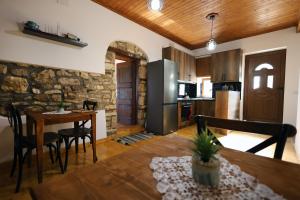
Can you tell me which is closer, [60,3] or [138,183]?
[138,183]

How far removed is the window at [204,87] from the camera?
5520mm

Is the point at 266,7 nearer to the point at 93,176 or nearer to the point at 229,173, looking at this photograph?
the point at 229,173

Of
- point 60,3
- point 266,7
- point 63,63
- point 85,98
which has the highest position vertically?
point 266,7

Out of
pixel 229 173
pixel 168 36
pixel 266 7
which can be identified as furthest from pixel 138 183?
pixel 168 36

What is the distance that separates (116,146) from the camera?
295cm

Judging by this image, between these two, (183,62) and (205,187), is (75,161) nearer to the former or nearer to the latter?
(205,187)

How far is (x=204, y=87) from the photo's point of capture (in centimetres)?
564

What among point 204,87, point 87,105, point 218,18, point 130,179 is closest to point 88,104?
point 87,105

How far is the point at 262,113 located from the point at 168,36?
137 inches

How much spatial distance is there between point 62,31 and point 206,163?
116 inches

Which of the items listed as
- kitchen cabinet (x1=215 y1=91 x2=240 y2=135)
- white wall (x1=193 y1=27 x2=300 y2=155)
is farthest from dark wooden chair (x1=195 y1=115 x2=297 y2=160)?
white wall (x1=193 y1=27 x2=300 y2=155)

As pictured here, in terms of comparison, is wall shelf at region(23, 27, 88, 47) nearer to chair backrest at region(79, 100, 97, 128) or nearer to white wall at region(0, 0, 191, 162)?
white wall at region(0, 0, 191, 162)

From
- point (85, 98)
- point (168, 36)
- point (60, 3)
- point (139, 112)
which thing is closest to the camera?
point (60, 3)

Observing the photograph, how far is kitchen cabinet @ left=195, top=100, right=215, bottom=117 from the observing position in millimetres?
4941
